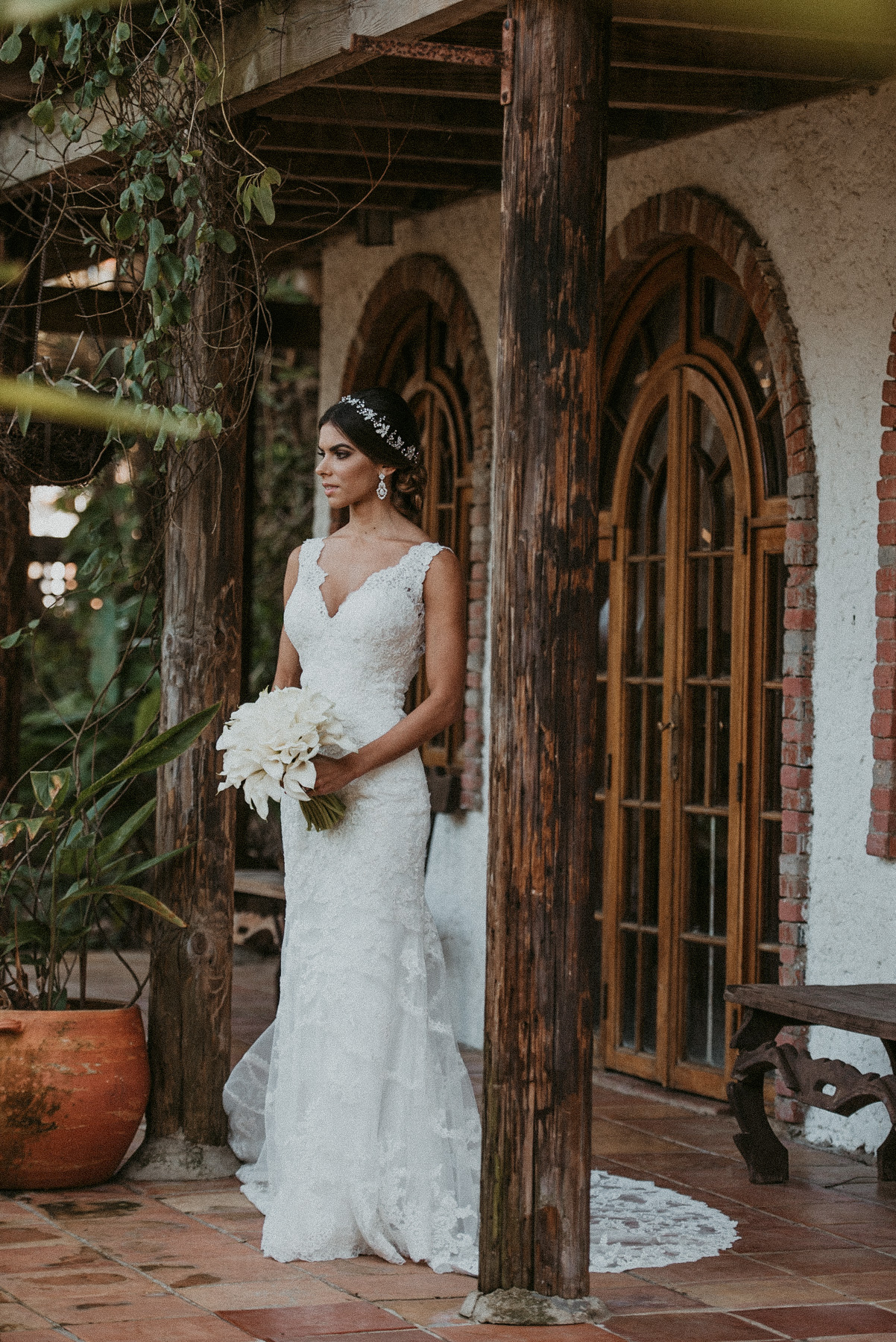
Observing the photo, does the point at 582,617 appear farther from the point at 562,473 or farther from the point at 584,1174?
the point at 584,1174

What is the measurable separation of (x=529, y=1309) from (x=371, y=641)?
171 centimetres

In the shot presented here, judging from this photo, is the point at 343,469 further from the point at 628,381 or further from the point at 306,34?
the point at 628,381

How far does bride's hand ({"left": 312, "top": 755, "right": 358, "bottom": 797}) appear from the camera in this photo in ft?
14.9

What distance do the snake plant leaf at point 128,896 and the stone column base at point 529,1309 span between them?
155cm

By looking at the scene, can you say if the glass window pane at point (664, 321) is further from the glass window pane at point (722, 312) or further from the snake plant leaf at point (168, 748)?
the snake plant leaf at point (168, 748)

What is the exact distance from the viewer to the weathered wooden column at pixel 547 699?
13.0 ft

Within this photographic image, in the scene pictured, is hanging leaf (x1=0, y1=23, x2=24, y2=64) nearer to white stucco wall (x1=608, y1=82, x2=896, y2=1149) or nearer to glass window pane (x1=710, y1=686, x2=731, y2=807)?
white stucco wall (x1=608, y1=82, x2=896, y2=1149)

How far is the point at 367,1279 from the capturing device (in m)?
4.36

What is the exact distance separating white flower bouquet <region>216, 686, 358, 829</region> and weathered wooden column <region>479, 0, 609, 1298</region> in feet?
2.12

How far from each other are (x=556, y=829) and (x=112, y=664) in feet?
23.9

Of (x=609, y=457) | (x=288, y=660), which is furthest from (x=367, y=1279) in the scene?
(x=609, y=457)

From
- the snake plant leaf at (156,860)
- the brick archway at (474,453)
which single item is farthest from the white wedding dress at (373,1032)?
the brick archway at (474,453)

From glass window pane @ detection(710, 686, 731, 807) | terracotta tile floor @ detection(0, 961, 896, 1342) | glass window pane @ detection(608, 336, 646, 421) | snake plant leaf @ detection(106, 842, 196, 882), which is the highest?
glass window pane @ detection(608, 336, 646, 421)

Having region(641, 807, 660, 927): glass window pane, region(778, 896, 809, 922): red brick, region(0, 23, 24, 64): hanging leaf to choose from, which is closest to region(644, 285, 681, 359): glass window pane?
region(641, 807, 660, 927): glass window pane
